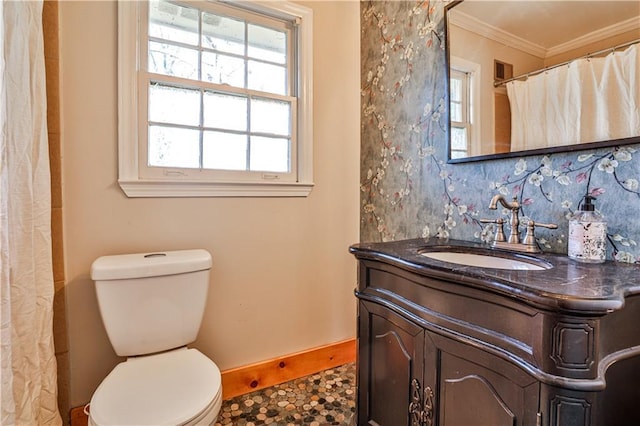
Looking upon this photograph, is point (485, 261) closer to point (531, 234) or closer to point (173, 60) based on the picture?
point (531, 234)

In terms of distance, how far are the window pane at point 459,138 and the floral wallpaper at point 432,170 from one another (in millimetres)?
52

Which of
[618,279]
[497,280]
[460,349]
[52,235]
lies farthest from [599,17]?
[52,235]

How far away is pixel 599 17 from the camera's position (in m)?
1.03

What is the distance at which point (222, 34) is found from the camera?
1712mm

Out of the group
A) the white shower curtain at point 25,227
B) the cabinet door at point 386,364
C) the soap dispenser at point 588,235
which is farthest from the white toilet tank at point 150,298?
the soap dispenser at point 588,235

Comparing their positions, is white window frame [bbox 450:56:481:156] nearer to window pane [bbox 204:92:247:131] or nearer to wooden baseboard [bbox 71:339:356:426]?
window pane [bbox 204:92:247:131]

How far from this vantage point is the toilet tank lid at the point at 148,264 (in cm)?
127

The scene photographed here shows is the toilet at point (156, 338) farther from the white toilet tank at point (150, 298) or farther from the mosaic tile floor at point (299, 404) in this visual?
the mosaic tile floor at point (299, 404)

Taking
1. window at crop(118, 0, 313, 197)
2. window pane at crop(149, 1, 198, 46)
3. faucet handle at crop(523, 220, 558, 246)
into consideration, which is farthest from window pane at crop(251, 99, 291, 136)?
faucet handle at crop(523, 220, 558, 246)

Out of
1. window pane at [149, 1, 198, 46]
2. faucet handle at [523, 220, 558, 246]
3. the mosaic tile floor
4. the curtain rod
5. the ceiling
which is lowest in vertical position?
the mosaic tile floor

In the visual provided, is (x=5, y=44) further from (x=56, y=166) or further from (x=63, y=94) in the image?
(x=56, y=166)

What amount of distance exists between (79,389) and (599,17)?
7.81 ft

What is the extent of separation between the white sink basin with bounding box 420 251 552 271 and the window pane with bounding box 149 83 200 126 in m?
1.27

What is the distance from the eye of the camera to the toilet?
1017mm
